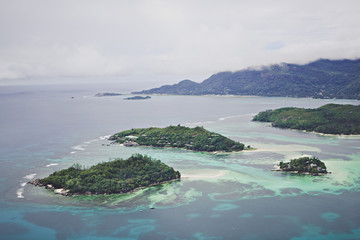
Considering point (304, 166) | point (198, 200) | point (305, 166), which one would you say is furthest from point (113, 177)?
point (305, 166)

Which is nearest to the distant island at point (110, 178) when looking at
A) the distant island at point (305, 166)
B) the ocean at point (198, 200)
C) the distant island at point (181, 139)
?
the ocean at point (198, 200)

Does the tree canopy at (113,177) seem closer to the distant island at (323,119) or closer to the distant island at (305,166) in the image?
the distant island at (305,166)

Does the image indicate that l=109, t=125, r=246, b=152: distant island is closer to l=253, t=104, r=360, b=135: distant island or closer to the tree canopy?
the tree canopy

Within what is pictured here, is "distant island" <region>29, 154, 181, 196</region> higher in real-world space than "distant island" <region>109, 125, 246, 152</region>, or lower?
lower

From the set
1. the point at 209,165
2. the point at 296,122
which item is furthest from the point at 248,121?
the point at 209,165

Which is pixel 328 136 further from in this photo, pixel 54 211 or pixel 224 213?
pixel 54 211

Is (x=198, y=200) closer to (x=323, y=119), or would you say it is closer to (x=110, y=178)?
(x=110, y=178)

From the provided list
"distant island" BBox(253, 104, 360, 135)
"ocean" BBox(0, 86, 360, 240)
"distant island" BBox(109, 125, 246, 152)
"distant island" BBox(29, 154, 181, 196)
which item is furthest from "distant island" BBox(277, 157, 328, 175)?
"distant island" BBox(253, 104, 360, 135)
